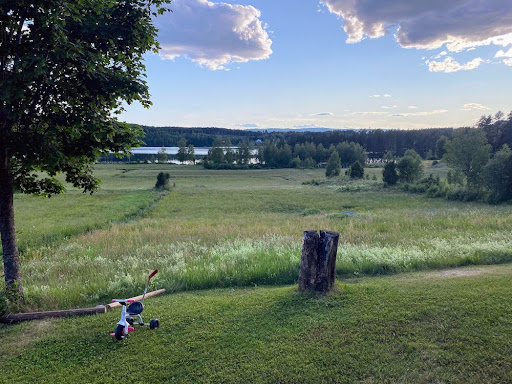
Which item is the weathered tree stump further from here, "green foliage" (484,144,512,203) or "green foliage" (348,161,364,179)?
"green foliage" (348,161,364,179)

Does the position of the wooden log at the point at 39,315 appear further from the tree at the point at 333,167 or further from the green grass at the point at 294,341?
the tree at the point at 333,167

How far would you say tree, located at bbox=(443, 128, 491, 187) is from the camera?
5503 centimetres

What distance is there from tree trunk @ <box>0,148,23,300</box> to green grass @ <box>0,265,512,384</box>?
119 cm

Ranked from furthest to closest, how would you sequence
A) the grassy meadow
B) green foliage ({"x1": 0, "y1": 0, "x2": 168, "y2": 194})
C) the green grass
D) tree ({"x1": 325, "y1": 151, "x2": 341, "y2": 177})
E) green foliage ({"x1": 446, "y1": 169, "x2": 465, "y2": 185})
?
tree ({"x1": 325, "y1": 151, "x2": 341, "y2": 177}), green foliage ({"x1": 446, "y1": 169, "x2": 465, "y2": 185}), the grassy meadow, green foliage ({"x1": 0, "y1": 0, "x2": 168, "y2": 194}), the green grass

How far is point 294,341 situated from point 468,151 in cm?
6283

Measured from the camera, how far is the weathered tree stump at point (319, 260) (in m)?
7.22

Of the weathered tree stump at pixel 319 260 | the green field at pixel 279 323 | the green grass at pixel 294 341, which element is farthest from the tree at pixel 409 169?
the weathered tree stump at pixel 319 260

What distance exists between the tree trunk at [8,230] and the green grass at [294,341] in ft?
3.91

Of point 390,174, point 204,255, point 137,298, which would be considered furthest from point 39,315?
point 390,174

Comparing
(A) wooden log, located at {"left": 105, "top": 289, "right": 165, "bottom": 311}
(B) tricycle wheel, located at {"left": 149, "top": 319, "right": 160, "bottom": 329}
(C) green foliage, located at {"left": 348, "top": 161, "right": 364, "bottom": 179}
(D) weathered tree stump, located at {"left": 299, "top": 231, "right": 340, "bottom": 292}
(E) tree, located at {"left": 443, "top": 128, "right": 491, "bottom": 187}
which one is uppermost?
(E) tree, located at {"left": 443, "top": 128, "right": 491, "bottom": 187}

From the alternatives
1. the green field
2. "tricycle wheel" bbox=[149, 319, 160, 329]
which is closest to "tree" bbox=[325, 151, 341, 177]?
the green field

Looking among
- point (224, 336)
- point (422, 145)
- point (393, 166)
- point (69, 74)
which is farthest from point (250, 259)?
point (422, 145)

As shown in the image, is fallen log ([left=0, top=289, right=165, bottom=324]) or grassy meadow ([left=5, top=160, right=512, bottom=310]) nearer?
fallen log ([left=0, top=289, right=165, bottom=324])

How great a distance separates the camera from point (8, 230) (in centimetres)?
746
